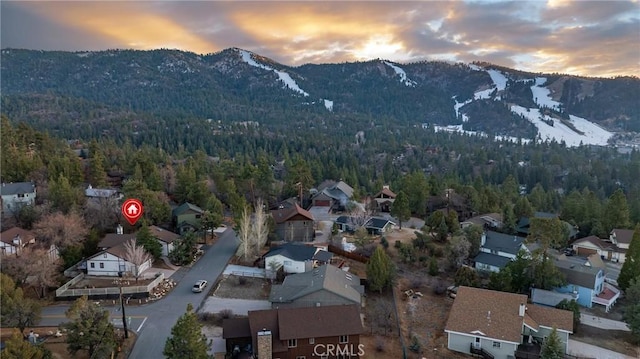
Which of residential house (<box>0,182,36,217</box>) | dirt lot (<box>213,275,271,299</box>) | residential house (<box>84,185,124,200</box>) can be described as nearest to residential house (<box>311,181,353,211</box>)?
residential house (<box>84,185,124,200</box>)

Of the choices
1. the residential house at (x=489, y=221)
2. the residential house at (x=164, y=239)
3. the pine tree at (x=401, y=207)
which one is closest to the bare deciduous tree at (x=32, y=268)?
the residential house at (x=164, y=239)

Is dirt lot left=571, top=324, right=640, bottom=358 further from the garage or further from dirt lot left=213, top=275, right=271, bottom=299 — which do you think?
dirt lot left=213, top=275, right=271, bottom=299

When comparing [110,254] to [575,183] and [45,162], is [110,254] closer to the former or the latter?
[45,162]

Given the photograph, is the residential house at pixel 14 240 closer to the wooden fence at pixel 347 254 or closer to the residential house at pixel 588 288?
the wooden fence at pixel 347 254

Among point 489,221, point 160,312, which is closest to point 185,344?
point 160,312

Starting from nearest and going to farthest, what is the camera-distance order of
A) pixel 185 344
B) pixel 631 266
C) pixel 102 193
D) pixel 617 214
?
pixel 185 344
pixel 631 266
pixel 102 193
pixel 617 214

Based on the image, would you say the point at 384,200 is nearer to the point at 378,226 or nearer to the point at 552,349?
the point at 378,226
